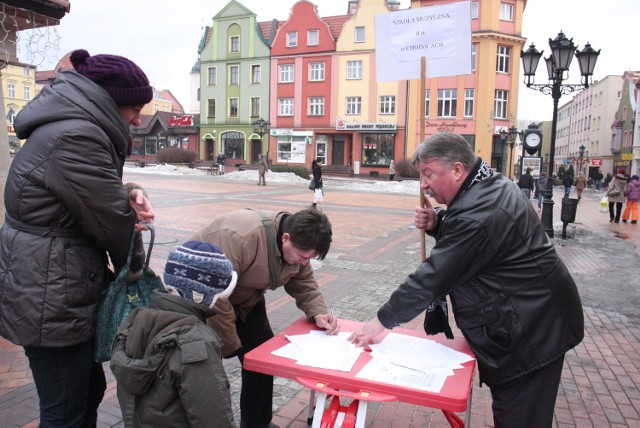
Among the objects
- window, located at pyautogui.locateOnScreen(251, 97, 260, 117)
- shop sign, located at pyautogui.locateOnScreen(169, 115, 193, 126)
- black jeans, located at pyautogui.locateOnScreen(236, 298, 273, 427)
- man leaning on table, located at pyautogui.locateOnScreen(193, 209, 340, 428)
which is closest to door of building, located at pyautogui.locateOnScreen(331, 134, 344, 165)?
window, located at pyautogui.locateOnScreen(251, 97, 260, 117)

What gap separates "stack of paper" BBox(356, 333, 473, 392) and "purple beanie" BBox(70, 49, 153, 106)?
5.06 ft

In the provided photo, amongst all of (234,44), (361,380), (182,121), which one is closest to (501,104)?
(234,44)

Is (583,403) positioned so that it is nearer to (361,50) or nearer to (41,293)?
(41,293)

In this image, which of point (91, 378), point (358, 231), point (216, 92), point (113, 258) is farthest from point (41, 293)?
point (216, 92)

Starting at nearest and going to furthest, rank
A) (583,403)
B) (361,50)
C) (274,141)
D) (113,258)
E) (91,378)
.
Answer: (113,258)
(91,378)
(583,403)
(361,50)
(274,141)

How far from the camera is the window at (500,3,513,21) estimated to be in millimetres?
Answer: 37134

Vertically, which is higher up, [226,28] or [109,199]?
[226,28]

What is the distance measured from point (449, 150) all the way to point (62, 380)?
1941 millimetres

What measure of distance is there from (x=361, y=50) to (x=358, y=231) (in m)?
32.0

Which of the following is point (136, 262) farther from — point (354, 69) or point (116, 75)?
point (354, 69)

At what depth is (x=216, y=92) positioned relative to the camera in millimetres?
46844

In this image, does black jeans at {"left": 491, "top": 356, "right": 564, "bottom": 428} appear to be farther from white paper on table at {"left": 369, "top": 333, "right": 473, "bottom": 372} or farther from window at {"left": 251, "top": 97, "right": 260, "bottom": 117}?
window at {"left": 251, "top": 97, "right": 260, "bottom": 117}

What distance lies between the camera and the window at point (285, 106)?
144 feet

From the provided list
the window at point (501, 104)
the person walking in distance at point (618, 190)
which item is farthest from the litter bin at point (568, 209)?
the window at point (501, 104)
